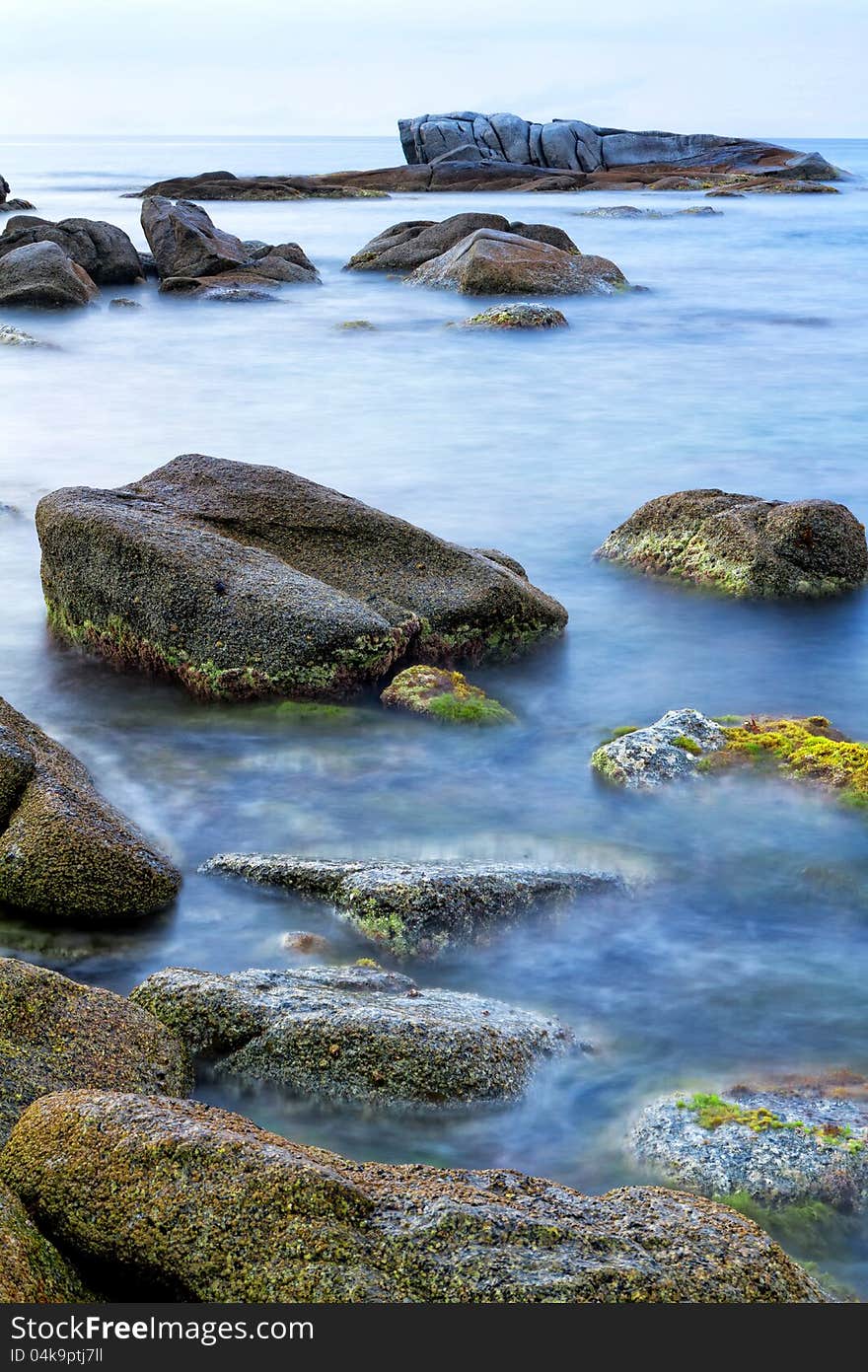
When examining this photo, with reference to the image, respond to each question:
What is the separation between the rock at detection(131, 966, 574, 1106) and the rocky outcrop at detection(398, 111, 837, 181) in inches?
2347

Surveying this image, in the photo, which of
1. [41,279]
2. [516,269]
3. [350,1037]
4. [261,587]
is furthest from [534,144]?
[350,1037]

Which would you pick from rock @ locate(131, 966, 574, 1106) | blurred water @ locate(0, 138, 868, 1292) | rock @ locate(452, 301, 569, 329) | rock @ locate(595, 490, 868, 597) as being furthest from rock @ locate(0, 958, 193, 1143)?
rock @ locate(452, 301, 569, 329)

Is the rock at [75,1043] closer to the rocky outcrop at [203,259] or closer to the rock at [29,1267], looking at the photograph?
the rock at [29,1267]

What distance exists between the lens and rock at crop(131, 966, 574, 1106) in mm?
3914

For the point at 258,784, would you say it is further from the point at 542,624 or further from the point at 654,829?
the point at 542,624

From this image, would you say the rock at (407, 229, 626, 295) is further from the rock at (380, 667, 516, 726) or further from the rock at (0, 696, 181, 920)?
the rock at (0, 696, 181, 920)

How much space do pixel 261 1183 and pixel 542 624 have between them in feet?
18.8

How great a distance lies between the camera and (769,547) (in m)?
8.81

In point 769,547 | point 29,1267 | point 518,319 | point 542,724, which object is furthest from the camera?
point 518,319

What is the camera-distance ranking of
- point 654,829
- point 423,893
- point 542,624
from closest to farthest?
point 423,893, point 654,829, point 542,624

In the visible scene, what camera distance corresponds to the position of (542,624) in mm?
8203

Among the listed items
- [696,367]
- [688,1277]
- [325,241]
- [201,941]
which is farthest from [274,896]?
[325,241]

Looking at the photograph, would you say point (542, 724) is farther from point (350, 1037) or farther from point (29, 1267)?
point (29, 1267)

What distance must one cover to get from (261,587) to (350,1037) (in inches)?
143
